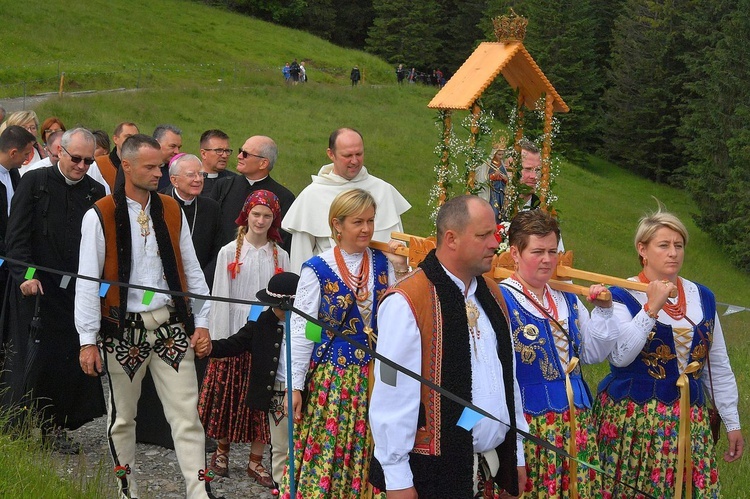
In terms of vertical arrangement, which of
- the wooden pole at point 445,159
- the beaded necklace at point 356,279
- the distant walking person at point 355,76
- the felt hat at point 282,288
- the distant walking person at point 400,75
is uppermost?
the distant walking person at point 400,75

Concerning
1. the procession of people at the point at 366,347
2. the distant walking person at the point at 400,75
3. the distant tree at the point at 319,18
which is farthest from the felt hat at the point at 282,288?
the distant tree at the point at 319,18

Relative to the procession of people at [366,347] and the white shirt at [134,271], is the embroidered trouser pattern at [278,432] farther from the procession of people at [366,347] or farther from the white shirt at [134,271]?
the white shirt at [134,271]

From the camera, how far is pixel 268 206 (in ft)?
20.3

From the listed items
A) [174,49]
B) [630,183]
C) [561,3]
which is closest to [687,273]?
[630,183]

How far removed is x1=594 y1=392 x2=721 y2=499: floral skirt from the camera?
4.91 m

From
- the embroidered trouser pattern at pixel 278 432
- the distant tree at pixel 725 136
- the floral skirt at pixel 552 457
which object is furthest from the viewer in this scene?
the distant tree at pixel 725 136

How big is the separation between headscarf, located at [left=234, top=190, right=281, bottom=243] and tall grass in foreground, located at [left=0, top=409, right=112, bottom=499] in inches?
75.0

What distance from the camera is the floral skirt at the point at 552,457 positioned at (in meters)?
4.53

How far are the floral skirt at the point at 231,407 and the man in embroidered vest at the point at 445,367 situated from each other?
2599 mm

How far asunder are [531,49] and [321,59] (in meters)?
13.8

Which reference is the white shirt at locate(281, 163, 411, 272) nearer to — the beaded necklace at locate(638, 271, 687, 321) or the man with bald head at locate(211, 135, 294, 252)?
the man with bald head at locate(211, 135, 294, 252)

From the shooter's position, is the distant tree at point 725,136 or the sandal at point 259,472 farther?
the distant tree at point 725,136

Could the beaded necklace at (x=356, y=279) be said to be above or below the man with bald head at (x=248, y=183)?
below

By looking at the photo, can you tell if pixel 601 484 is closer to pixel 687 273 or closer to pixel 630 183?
pixel 687 273
